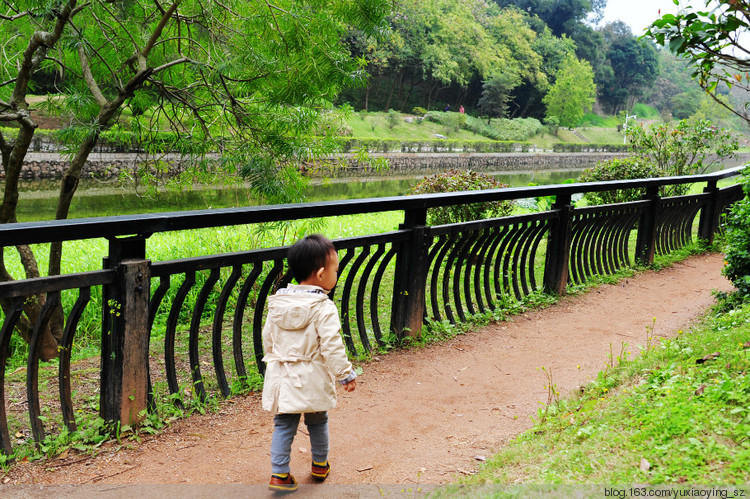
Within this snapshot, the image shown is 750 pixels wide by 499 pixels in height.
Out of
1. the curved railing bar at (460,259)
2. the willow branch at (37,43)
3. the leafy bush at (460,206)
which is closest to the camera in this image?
the willow branch at (37,43)

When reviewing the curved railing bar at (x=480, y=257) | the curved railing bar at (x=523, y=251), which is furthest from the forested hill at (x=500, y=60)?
the curved railing bar at (x=480, y=257)

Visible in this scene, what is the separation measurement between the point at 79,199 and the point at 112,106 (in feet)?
52.9

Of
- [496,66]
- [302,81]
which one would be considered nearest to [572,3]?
[496,66]

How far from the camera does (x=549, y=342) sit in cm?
464

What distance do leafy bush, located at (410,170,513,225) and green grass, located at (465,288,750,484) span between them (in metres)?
5.38

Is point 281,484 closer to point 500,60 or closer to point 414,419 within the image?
point 414,419

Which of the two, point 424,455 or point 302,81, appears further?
point 302,81

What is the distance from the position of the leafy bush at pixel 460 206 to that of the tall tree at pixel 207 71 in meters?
3.05

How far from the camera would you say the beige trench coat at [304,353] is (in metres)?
2.39

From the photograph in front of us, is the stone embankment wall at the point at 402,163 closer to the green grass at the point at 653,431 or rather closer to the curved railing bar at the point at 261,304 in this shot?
the curved railing bar at the point at 261,304

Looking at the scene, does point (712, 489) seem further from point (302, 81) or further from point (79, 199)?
point (79, 199)

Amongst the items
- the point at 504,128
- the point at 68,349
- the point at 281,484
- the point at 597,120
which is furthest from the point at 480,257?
the point at 597,120

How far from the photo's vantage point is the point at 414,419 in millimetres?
3244

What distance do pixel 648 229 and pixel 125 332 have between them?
6.57 m
